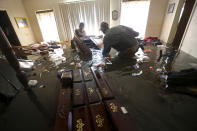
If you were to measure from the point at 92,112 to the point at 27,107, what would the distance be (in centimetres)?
75

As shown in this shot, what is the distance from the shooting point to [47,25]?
4.95 meters

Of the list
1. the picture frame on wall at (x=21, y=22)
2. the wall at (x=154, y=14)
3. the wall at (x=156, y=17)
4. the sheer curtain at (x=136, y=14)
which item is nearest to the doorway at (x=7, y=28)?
the picture frame on wall at (x=21, y=22)

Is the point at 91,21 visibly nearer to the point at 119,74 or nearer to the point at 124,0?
the point at 124,0

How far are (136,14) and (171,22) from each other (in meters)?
1.49

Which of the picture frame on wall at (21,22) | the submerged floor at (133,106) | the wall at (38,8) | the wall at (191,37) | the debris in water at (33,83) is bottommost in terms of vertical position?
the submerged floor at (133,106)

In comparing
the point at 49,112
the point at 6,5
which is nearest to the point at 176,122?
the point at 49,112

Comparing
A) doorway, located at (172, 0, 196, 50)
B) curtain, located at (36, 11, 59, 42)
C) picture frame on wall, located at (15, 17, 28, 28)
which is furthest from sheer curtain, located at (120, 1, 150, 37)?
picture frame on wall, located at (15, 17, 28, 28)

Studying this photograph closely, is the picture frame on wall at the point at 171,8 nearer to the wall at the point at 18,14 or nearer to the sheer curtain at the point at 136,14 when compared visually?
the sheer curtain at the point at 136,14

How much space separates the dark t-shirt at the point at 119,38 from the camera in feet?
6.30

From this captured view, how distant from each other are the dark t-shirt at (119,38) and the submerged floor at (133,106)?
2.62 feet

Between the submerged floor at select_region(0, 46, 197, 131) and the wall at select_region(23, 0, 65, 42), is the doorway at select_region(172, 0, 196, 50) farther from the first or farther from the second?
the wall at select_region(23, 0, 65, 42)

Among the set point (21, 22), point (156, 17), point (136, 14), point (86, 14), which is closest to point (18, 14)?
point (21, 22)

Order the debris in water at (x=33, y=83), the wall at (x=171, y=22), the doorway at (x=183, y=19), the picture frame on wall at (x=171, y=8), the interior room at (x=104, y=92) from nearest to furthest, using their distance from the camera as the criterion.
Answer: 1. the interior room at (x=104, y=92)
2. the debris in water at (x=33, y=83)
3. the doorway at (x=183, y=19)
4. the wall at (x=171, y=22)
5. the picture frame on wall at (x=171, y=8)

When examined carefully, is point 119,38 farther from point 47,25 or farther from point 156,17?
point 47,25
